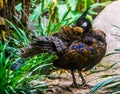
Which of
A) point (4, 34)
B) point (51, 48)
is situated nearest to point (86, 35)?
point (51, 48)

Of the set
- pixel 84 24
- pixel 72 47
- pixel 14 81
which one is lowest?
pixel 14 81

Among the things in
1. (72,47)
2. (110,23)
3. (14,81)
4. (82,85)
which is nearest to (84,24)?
(72,47)

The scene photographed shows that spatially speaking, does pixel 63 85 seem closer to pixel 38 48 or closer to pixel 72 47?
pixel 72 47

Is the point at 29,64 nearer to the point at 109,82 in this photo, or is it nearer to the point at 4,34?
the point at 109,82

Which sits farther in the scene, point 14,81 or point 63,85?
point 63,85

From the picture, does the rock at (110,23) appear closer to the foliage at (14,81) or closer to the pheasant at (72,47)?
the pheasant at (72,47)

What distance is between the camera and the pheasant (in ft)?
18.0

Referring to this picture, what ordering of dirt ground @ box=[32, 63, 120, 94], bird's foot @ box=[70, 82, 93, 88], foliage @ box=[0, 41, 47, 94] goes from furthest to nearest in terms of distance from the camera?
bird's foot @ box=[70, 82, 93, 88], dirt ground @ box=[32, 63, 120, 94], foliage @ box=[0, 41, 47, 94]

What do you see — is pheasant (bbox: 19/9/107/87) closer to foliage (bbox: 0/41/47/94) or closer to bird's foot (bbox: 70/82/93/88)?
bird's foot (bbox: 70/82/93/88)

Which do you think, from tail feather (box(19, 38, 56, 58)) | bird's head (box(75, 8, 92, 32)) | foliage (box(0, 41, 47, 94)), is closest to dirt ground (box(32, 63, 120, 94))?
foliage (box(0, 41, 47, 94))

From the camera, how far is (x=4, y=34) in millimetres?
7262

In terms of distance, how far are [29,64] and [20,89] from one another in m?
0.54

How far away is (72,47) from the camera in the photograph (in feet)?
18.2

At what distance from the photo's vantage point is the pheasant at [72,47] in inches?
216
